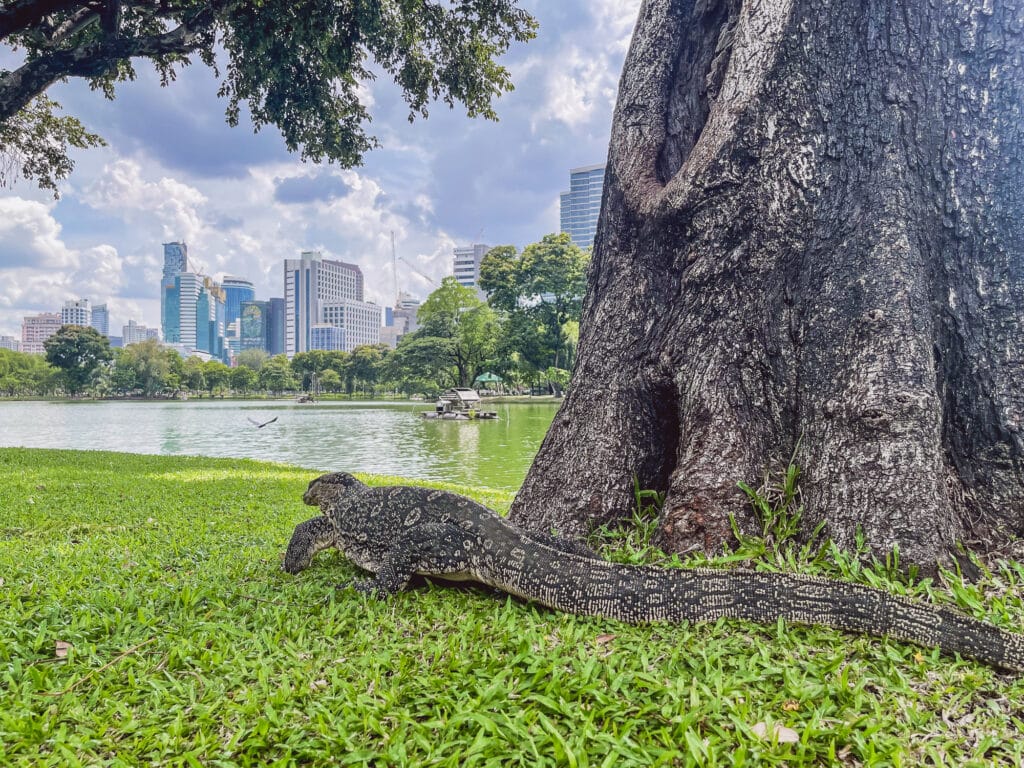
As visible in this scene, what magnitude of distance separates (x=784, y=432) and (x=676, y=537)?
75 centimetres

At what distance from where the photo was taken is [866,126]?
116 inches

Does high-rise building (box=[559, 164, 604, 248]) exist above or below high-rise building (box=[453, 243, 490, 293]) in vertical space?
above

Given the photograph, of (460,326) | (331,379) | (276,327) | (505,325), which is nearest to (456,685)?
(460,326)

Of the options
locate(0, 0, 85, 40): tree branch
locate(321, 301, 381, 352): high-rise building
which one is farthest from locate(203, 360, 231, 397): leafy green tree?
locate(0, 0, 85, 40): tree branch

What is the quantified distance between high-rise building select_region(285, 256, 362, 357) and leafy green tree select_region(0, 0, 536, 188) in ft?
566

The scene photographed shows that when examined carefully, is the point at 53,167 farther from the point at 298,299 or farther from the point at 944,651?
the point at 298,299

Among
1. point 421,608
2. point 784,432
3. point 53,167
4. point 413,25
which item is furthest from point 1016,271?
point 53,167

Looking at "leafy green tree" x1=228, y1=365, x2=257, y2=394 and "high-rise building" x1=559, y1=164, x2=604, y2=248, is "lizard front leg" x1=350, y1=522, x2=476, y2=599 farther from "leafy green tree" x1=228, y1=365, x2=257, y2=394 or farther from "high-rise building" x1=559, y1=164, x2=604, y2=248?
"high-rise building" x1=559, y1=164, x2=604, y2=248

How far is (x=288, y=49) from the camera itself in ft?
26.1

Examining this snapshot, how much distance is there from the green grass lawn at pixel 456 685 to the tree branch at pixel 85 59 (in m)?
7.27

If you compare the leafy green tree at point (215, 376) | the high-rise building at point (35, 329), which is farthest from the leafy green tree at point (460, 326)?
the high-rise building at point (35, 329)

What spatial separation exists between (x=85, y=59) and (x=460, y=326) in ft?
117

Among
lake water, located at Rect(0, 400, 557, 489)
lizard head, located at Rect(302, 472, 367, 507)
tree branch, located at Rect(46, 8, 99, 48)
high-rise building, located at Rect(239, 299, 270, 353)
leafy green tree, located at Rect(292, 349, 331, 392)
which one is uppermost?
high-rise building, located at Rect(239, 299, 270, 353)

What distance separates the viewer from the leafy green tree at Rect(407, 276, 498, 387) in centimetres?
4269
